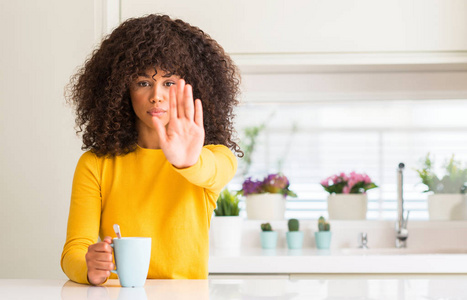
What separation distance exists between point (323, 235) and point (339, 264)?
412 mm

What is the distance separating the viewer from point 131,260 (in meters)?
0.96

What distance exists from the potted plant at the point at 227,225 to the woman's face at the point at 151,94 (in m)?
1.07

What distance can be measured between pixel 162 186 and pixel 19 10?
148 centimetres

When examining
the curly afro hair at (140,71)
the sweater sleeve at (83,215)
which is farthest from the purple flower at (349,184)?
the sweater sleeve at (83,215)

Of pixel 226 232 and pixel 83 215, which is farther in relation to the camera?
pixel 226 232

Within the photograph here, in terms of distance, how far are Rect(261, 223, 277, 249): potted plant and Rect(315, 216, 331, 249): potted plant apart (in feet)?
0.59

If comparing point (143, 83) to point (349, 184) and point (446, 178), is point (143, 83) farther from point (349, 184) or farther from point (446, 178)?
point (446, 178)

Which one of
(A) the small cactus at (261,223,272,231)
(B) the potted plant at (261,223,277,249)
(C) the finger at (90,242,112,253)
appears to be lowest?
(B) the potted plant at (261,223,277,249)

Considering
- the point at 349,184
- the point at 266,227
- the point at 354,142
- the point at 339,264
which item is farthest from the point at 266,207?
the point at 339,264

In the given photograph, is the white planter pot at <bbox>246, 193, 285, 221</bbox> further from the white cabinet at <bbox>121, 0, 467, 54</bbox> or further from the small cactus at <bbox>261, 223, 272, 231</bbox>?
the white cabinet at <bbox>121, 0, 467, 54</bbox>

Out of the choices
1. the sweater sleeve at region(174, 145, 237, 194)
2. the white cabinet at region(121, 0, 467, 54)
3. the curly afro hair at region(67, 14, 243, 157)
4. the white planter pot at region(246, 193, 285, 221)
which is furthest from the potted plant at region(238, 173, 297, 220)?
the sweater sleeve at region(174, 145, 237, 194)

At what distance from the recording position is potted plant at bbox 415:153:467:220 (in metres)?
2.61

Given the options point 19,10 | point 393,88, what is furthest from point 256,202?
point 19,10

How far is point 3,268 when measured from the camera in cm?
231
